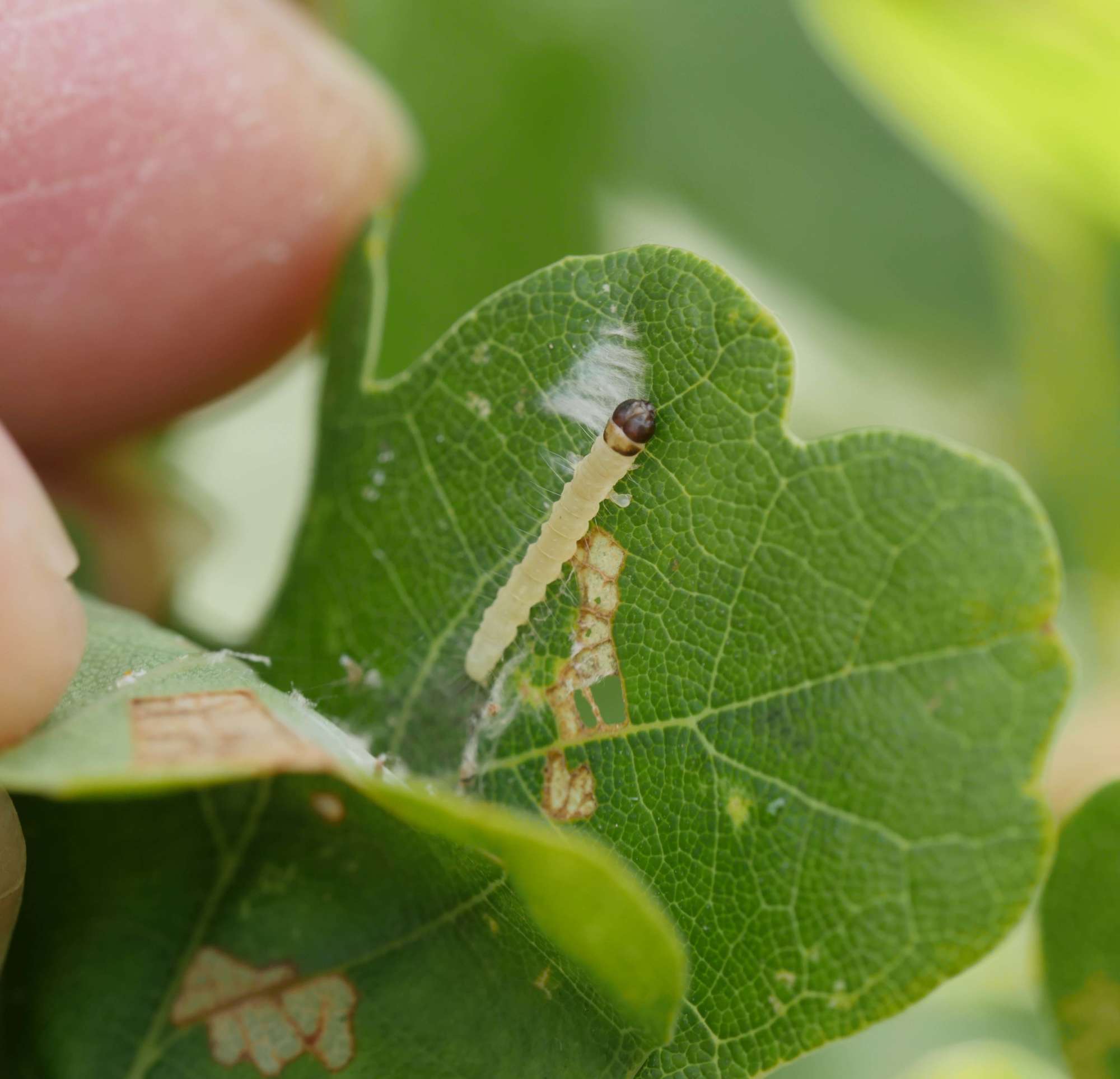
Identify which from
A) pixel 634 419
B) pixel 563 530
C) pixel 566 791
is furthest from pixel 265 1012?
pixel 634 419

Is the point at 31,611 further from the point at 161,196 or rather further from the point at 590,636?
the point at 161,196

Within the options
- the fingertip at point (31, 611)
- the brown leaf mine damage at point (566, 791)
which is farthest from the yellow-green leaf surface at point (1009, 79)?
the fingertip at point (31, 611)

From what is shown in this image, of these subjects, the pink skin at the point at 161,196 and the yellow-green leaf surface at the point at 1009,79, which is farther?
the yellow-green leaf surface at the point at 1009,79

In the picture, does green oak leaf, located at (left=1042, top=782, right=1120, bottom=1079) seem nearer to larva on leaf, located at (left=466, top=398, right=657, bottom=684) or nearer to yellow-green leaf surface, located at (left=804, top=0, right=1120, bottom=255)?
larva on leaf, located at (left=466, top=398, right=657, bottom=684)

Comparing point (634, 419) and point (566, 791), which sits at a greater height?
point (634, 419)

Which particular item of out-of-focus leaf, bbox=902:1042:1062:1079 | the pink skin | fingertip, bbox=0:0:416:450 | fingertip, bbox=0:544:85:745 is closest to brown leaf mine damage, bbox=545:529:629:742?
fingertip, bbox=0:544:85:745

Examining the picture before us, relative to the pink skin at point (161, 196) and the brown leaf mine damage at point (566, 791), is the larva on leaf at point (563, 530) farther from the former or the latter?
the pink skin at point (161, 196)

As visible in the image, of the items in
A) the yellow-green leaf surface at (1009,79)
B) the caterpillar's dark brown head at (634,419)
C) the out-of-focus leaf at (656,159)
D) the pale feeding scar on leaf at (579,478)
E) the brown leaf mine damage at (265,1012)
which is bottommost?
the brown leaf mine damage at (265,1012)
